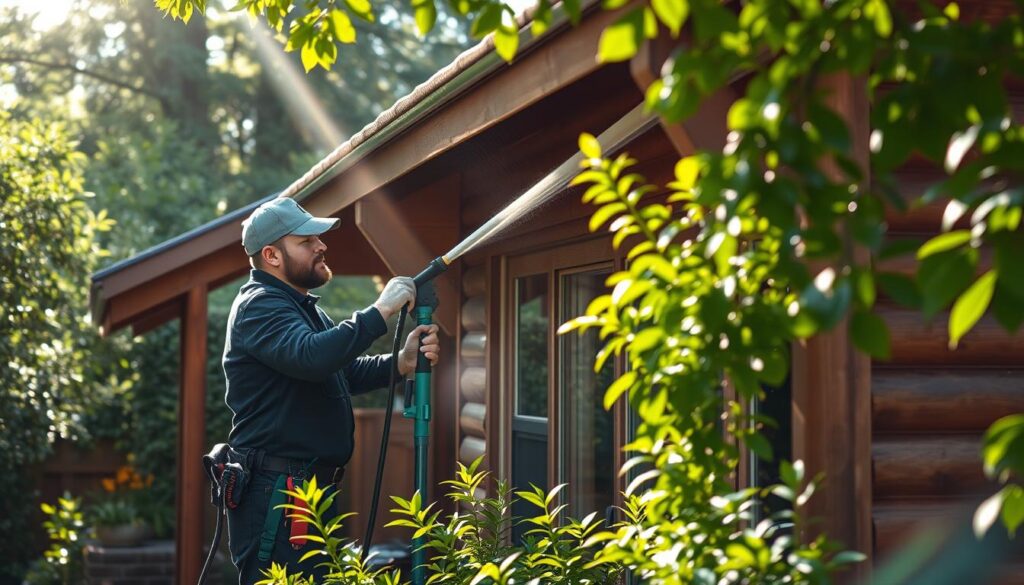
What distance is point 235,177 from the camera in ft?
69.4

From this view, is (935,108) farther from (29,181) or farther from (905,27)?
(29,181)

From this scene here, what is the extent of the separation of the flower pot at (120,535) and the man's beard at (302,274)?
648 centimetres

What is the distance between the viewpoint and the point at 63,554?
33.1 ft

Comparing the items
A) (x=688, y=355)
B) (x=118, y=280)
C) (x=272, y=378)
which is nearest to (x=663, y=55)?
(x=688, y=355)

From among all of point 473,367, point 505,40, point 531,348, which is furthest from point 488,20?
point 473,367

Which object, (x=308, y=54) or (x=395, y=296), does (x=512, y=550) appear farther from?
(x=308, y=54)

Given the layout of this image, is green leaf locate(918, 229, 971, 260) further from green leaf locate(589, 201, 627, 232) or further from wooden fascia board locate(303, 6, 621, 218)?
wooden fascia board locate(303, 6, 621, 218)

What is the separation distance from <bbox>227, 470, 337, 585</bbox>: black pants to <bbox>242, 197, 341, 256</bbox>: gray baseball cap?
34.8 inches

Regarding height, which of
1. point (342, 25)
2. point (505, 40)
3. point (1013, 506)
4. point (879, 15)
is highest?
point (342, 25)

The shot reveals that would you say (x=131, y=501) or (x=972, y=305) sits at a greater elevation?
(x=131, y=501)

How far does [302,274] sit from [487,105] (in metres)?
1.16

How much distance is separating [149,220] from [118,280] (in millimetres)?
10346

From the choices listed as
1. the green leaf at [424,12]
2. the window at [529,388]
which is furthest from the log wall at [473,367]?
the green leaf at [424,12]

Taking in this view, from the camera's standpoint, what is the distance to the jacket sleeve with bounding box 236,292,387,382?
14.5 feet
